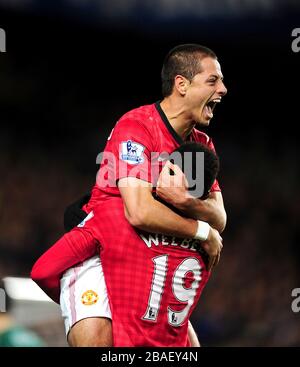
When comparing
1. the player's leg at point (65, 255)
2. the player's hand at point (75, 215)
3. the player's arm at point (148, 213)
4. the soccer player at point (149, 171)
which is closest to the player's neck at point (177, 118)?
the soccer player at point (149, 171)

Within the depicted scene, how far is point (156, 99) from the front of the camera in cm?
970

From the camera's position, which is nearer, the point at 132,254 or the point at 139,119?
the point at 132,254

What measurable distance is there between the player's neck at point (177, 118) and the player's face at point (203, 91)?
1.5 inches

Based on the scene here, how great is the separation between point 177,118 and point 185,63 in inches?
12.0

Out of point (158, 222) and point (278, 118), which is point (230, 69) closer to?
point (278, 118)

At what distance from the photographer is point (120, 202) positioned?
4133 millimetres

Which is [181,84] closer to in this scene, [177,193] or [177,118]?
[177,118]

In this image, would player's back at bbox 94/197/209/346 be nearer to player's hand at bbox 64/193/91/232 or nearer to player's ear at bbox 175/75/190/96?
player's hand at bbox 64/193/91/232

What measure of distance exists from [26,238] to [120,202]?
196 inches

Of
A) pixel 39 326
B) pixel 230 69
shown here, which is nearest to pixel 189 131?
pixel 39 326

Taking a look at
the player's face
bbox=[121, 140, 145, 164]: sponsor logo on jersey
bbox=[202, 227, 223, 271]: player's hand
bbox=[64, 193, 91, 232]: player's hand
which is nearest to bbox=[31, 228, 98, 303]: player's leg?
bbox=[64, 193, 91, 232]: player's hand

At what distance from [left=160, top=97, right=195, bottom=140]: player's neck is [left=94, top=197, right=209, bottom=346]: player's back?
528 millimetres

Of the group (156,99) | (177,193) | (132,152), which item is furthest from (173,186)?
(156,99)

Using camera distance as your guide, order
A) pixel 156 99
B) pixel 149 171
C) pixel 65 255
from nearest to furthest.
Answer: pixel 149 171 < pixel 65 255 < pixel 156 99
